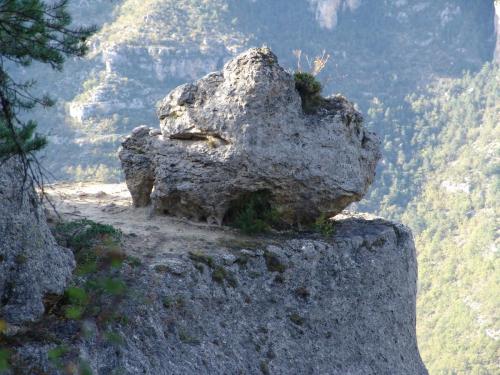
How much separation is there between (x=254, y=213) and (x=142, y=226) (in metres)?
2.59

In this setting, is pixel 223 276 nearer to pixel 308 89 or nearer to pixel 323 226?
pixel 323 226

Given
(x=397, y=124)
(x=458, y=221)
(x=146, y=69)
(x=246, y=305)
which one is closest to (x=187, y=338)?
(x=246, y=305)

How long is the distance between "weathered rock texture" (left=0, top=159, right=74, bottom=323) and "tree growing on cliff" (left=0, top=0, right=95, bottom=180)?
634 millimetres

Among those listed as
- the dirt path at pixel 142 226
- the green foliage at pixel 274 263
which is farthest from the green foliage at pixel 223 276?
the green foliage at pixel 274 263

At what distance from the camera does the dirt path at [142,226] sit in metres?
15.4

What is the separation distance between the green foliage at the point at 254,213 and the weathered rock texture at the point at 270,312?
1.70ft

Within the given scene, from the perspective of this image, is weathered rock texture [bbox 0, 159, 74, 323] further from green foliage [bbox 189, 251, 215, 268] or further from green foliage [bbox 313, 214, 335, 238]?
green foliage [bbox 313, 214, 335, 238]

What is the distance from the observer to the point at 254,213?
1747 centimetres

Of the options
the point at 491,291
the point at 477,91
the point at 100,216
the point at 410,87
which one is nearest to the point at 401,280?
the point at 100,216

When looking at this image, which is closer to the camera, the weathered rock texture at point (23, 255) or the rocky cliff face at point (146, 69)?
the weathered rock texture at point (23, 255)

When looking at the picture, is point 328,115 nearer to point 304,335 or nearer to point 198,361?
point 304,335

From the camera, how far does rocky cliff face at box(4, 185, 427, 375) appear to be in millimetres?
11203

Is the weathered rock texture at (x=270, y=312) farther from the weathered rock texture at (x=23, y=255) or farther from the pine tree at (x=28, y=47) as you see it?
the pine tree at (x=28, y=47)

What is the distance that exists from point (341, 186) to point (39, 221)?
8.14 m
